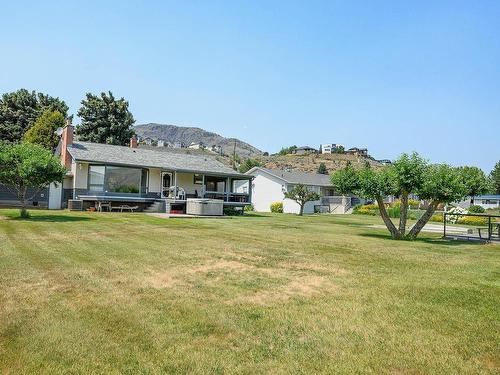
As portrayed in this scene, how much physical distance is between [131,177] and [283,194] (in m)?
20.3

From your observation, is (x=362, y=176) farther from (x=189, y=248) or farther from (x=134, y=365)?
(x=134, y=365)

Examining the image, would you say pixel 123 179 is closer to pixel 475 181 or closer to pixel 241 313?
pixel 475 181

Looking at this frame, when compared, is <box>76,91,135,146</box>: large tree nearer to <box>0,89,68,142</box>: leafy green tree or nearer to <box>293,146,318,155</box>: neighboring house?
<box>0,89,68,142</box>: leafy green tree

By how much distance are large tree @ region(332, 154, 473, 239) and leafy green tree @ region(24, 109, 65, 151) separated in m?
35.4

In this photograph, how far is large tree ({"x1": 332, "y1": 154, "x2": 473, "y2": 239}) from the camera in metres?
16.1

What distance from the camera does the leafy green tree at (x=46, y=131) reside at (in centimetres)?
4256

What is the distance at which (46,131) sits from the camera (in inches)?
1692

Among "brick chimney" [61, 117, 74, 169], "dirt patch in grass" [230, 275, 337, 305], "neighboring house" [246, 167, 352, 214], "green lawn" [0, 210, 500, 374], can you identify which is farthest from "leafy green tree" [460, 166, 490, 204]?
"neighboring house" [246, 167, 352, 214]

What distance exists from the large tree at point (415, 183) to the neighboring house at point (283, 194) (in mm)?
27831

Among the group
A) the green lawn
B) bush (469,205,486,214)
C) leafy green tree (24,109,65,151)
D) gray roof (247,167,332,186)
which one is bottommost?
the green lawn

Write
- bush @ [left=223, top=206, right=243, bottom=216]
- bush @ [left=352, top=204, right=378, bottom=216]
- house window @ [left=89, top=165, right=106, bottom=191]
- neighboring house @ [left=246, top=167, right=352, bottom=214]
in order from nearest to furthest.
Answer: house window @ [left=89, top=165, right=106, bottom=191]
bush @ [left=223, top=206, right=243, bottom=216]
bush @ [left=352, top=204, right=378, bottom=216]
neighboring house @ [left=246, top=167, right=352, bottom=214]

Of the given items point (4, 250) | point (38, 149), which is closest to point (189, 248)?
point (4, 250)

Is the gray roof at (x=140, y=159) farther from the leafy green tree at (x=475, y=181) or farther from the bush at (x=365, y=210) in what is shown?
the leafy green tree at (x=475, y=181)

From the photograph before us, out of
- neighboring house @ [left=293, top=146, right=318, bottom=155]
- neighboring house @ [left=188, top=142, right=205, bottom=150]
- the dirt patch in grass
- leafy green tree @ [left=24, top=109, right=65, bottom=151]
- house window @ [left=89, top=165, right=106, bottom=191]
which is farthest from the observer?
neighboring house @ [left=293, top=146, right=318, bottom=155]
